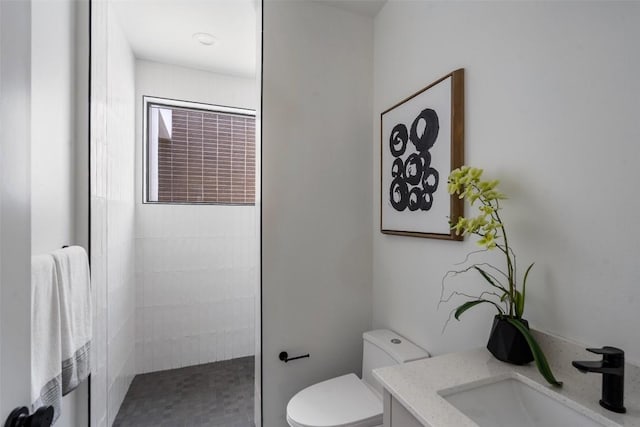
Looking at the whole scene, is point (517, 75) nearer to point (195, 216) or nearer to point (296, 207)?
point (296, 207)

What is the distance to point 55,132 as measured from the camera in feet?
3.84

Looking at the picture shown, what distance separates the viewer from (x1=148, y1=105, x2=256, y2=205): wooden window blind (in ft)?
8.50

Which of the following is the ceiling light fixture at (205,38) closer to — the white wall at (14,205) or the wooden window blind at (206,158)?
the wooden window blind at (206,158)

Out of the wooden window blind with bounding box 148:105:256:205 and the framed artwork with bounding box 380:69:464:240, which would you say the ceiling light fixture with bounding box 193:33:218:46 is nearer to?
the wooden window blind with bounding box 148:105:256:205

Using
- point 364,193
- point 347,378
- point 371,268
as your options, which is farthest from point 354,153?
point 347,378

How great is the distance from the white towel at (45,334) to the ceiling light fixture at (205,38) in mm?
1799

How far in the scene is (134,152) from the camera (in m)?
2.42

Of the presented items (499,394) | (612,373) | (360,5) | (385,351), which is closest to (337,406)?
(385,351)

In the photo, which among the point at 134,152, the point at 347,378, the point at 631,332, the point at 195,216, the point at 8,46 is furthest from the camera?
the point at 195,216

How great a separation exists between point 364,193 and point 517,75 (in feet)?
3.32

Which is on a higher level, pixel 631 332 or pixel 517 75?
pixel 517 75

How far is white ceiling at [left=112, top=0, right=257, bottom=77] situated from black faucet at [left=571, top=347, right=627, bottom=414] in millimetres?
2252

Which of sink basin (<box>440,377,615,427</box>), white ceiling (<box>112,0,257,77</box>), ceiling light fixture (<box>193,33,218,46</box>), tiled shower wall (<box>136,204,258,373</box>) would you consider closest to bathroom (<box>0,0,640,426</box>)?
sink basin (<box>440,377,615,427</box>)

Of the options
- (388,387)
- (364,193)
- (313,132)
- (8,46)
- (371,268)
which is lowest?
(388,387)
